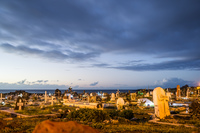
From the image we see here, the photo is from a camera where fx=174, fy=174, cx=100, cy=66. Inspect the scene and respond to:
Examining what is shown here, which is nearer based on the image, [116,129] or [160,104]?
[116,129]

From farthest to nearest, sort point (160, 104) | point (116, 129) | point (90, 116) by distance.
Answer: point (160, 104) < point (90, 116) < point (116, 129)

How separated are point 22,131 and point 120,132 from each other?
6.06 meters

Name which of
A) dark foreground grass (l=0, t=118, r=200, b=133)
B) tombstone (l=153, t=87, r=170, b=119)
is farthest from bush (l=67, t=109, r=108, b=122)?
tombstone (l=153, t=87, r=170, b=119)

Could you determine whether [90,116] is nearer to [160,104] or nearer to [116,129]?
[116,129]

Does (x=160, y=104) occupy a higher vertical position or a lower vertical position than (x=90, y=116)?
higher

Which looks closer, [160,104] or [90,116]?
[90,116]

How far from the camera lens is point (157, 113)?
1792 cm

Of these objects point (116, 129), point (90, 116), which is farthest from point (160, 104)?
point (116, 129)

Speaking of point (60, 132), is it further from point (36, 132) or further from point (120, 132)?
point (120, 132)

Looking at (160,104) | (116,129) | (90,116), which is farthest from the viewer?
(160,104)

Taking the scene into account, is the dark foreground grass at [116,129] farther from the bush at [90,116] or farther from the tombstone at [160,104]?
the tombstone at [160,104]

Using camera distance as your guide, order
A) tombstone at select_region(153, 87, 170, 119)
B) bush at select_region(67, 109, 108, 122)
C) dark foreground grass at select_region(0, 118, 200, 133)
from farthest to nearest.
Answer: tombstone at select_region(153, 87, 170, 119)
bush at select_region(67, 109, 108, 122)
dark foreground grass at select_region(0, 118, 200, 133)

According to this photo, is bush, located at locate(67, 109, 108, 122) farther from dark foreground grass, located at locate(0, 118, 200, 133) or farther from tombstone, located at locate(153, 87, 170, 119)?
tombstone, located at locate(153, 87, 170, 119)

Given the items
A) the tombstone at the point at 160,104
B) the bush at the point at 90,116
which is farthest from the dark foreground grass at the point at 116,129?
the tombstone at the point at 160,104
